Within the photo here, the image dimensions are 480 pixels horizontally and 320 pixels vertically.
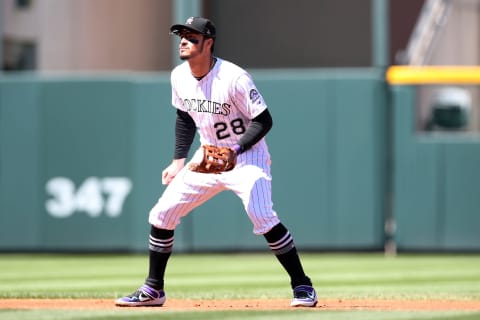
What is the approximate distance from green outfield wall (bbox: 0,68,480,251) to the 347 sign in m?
0.01

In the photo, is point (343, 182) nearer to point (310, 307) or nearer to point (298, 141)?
point (298, 141)

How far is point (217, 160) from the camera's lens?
6.11 m

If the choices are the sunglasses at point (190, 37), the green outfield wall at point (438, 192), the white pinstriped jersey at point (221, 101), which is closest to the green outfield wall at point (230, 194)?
the green outfield wall at point (438, 192)

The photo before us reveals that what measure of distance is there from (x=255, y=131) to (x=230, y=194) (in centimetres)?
547

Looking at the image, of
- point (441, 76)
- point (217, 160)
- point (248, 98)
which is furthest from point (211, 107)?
point (441, 76)

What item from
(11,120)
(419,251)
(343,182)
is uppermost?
(11,120)

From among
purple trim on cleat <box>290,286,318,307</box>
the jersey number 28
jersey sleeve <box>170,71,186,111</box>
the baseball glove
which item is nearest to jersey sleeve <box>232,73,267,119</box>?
the jersey number 28

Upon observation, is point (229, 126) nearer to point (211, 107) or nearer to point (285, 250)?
point (211, 107)

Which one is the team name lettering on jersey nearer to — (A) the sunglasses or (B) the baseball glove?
(B) the baseball glove

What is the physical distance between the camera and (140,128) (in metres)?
11.8

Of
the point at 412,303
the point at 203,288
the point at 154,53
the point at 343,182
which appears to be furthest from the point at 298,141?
the point at 412,303

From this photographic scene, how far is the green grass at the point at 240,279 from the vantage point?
592 cm

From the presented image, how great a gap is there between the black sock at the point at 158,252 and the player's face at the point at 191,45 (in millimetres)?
1003

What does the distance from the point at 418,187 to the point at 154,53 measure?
382 cm
